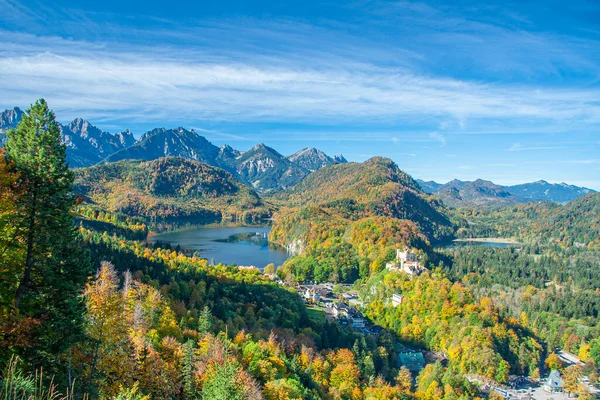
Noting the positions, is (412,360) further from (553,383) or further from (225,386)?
(225,386)

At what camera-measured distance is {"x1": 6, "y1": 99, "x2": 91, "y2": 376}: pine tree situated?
13078 mm

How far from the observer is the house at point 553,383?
44.1m

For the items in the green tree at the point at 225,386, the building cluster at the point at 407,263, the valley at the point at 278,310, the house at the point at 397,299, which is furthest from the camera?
the building cluster at the point at 407,263

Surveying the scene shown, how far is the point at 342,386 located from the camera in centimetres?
3456

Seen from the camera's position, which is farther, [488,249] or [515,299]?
[488,249]

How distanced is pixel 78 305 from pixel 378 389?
2805 cm

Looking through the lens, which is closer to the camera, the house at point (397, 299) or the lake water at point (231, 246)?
the house at point (397, 299)

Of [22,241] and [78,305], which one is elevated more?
[22,241]

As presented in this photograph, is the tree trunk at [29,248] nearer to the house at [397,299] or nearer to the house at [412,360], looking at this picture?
the house at [412,360]

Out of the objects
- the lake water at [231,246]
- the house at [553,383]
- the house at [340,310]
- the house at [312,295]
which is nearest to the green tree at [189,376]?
the house at [553,383]

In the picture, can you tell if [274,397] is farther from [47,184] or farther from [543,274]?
[543,274]

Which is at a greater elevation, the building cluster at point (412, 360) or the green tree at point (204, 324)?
the green tree at point (204, 324)

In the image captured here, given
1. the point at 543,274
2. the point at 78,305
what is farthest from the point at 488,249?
the point at 78,305

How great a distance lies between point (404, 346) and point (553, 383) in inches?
660
